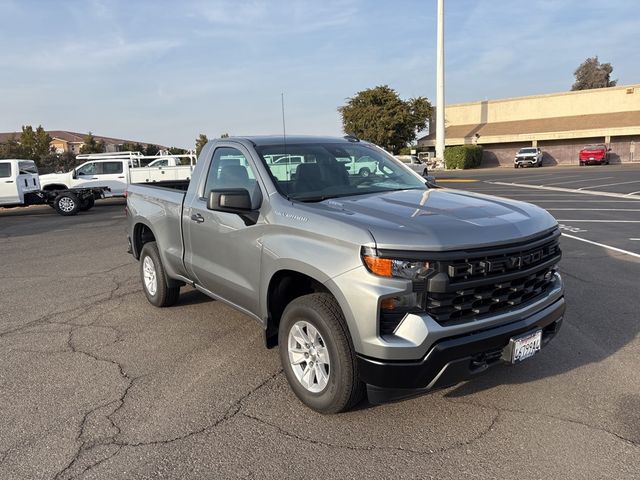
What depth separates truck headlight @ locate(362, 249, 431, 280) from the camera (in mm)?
2904

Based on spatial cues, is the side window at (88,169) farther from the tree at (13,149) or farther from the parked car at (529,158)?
the parked car at (529,158)

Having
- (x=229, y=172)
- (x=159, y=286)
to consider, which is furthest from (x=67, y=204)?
(x=229, y=172)

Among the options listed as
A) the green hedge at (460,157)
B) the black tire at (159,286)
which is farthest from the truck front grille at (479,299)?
the green hedge at (460,157)

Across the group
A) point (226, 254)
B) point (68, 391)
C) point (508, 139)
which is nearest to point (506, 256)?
point (226, 254)

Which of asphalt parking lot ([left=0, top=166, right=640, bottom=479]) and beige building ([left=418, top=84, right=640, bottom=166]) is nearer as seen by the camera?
asphalt parking lot ([left=0, top=166, right=640, bottom=479])

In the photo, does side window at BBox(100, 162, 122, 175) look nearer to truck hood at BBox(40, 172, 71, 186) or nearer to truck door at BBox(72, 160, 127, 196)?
truck door at BBox(72, 160, 127, 196)

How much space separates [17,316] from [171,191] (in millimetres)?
2357

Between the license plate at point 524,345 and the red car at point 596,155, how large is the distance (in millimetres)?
47560

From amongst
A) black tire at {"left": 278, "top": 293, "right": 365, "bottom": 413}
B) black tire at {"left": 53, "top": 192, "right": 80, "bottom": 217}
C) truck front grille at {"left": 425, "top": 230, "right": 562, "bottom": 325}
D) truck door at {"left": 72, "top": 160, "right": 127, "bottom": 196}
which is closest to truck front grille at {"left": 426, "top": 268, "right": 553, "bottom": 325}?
truck front grille at {"left": 425, "top": 230, "right": 562, "bottom": 325}

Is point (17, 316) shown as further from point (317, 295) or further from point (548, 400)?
point (548, 400)

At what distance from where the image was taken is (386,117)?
53.3m

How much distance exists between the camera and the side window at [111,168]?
19500 millimetres

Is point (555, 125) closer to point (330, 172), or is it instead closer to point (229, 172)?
point (330, 172)

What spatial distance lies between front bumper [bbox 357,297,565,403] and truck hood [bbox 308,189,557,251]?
551 millimetres
